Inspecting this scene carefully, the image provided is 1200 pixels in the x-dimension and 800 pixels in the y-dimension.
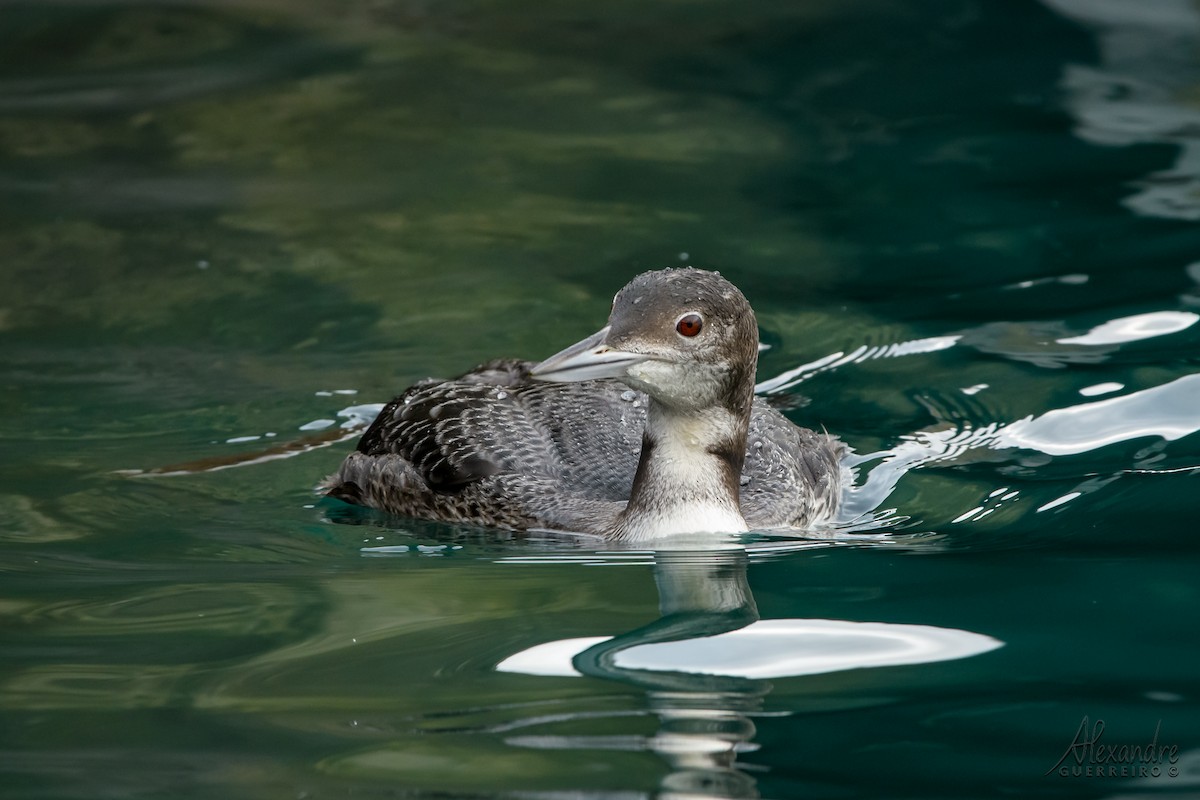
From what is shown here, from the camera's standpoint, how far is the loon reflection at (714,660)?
13.3 feet

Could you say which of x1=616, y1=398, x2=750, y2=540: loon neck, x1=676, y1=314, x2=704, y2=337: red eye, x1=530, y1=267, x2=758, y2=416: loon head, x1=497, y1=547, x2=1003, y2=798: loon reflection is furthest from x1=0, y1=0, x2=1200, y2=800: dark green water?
x1=676, y1=314, x2=704, y2=337: red eye

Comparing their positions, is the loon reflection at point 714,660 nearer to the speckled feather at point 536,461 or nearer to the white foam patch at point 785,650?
the white foam patch at point 785,650

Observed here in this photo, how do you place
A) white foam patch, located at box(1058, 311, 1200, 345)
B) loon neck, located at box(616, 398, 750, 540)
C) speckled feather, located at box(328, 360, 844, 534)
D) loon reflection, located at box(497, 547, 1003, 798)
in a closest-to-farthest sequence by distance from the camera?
loon reflection, located at box(497, 547, 1003, 798), loon neck, located at box(616, 398, 750, 540), speckled feather, located at box(328, 360, 844, 534), white foam patch, located at box(1058, 311, 1200, 345)

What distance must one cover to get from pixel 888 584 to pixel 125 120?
8.71 m

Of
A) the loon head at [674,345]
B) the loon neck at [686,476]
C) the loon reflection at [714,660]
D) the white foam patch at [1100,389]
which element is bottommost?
the loon reflection at [714,660]

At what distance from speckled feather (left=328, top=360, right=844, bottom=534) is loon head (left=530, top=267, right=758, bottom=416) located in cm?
66

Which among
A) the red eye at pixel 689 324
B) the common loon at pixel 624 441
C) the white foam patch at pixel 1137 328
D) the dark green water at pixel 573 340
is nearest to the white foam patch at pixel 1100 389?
the dark green water at pixel 573 340

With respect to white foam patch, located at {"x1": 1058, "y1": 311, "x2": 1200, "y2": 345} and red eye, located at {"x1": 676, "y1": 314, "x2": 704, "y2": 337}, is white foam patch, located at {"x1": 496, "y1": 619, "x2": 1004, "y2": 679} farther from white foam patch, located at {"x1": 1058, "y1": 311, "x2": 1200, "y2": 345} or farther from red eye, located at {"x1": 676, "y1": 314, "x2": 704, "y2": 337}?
white foam patch, located at {"x1": 1058, "y1": 311, "x2": 1200, "y2": 345}

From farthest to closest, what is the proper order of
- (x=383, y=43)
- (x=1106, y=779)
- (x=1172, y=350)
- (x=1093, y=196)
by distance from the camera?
(x=383, y=43) < (x=1093, y=196) < (x=1172, y=350) < (x=1106, y=779)

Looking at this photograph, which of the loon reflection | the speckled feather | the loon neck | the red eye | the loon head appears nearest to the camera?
the loon reflection

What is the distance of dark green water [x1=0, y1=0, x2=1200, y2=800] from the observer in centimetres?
421

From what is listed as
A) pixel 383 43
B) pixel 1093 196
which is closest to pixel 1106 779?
pixel 1093 196

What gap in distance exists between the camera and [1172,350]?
Result: 312 inches

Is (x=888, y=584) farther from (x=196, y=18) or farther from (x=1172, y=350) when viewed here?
(x=196, y=18)
